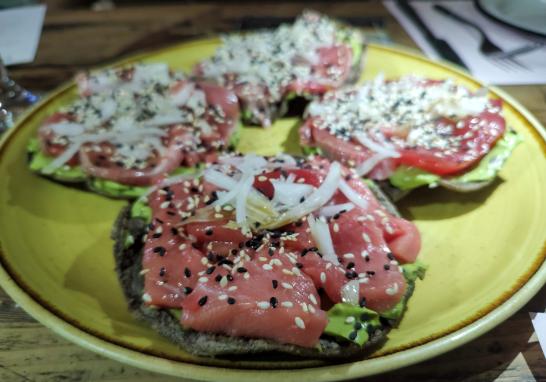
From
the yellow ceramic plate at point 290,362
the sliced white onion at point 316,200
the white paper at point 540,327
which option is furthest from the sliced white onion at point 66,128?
the white paper at point 540,327

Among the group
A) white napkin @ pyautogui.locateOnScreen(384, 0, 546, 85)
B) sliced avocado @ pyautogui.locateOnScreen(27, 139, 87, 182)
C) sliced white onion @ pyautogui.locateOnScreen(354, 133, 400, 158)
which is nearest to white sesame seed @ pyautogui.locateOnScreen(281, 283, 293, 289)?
sliced white onion @ pyautogui.locateOnScreen(354, 133, 400, 158)

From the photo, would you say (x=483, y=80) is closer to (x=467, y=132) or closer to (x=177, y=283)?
(x=467, y=132)

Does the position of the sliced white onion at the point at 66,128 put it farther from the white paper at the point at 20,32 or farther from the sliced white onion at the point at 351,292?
the sliced white onion at the point at 351,292

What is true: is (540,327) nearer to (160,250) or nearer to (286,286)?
(286,286)

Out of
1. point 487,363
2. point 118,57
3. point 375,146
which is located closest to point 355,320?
point 487,363

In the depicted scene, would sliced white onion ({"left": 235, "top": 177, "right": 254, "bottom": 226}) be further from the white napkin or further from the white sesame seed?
the white napkin

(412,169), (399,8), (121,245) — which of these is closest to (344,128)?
(412,169)
